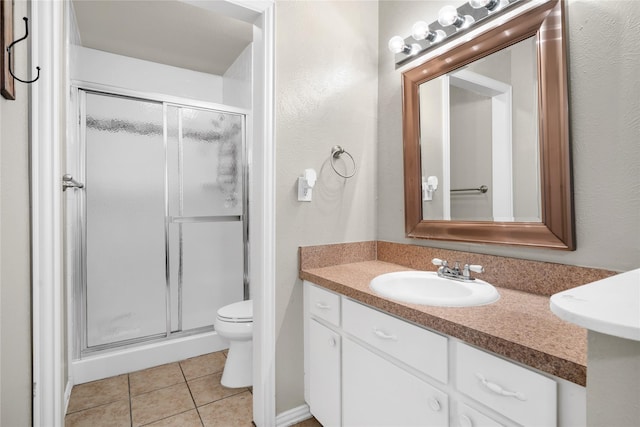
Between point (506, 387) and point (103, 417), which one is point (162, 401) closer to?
point (103, 417)

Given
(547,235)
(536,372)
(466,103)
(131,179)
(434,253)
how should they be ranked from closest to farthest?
(536,372) < (547,235) < (466,103) < (434,253) < (131,179)

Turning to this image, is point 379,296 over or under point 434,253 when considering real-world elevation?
under

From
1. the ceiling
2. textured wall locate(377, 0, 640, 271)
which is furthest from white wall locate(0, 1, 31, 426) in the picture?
textured wall locate(377, 0, 640, 271)

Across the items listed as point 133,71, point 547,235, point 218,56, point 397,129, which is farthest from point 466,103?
point 133,71

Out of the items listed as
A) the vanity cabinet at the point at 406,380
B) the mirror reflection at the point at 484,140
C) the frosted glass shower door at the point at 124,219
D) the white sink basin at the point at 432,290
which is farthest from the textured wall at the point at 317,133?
the frosted glass shower door at the point at 124,219

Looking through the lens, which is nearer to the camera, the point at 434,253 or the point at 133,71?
the point at 434,253

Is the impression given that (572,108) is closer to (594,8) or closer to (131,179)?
(594,8)

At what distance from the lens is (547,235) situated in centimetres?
117

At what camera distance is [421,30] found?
1556 millimetres

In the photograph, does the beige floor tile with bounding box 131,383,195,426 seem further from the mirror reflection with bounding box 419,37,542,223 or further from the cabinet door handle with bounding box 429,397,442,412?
the mirror reflection with bounding box 419,37,542,223

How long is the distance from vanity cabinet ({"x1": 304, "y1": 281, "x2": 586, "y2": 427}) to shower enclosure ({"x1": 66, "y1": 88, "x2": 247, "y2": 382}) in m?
1.38

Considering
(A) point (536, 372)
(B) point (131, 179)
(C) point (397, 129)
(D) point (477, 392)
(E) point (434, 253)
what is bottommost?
(D) point (477, 392)

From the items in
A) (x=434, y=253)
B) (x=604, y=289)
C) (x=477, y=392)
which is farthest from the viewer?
(x=434, y=253)

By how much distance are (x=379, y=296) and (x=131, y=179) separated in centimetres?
A: 217
